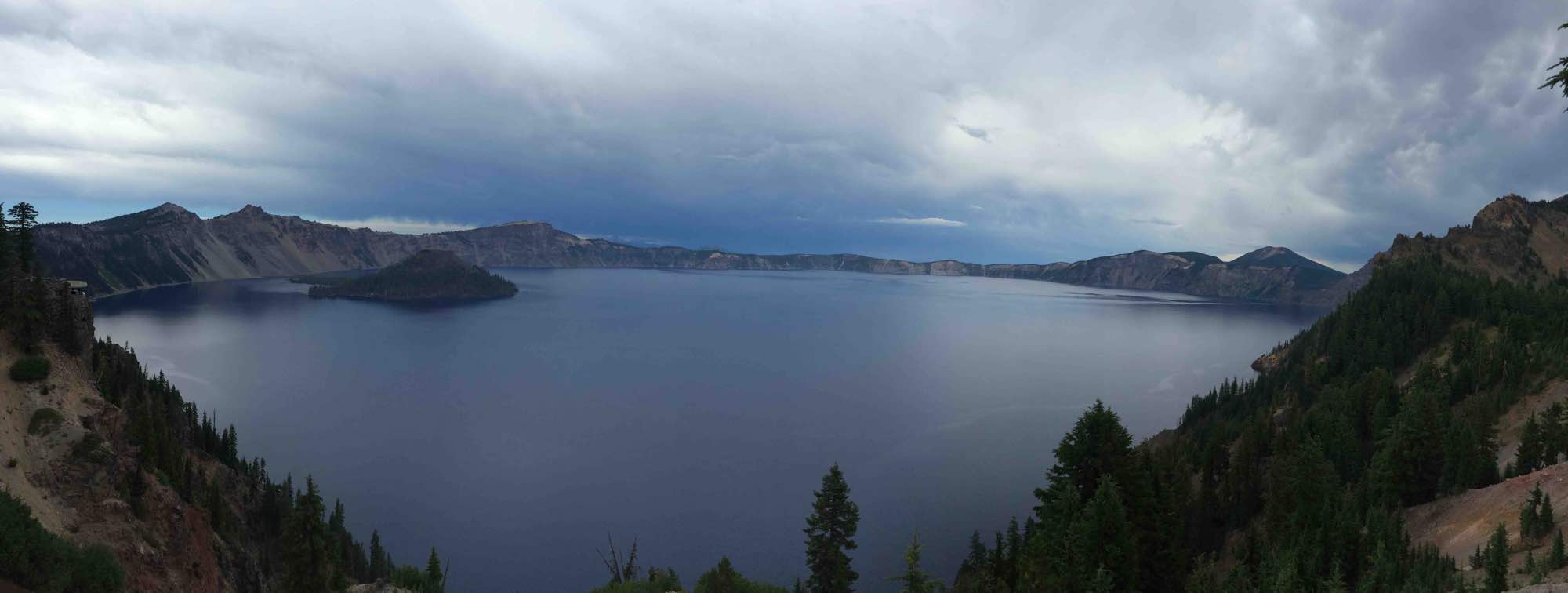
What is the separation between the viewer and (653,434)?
95438 millimetres

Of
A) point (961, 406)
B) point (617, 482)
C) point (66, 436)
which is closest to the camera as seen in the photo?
point (66, 436)

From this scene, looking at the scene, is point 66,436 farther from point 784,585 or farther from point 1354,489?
point 1354,489

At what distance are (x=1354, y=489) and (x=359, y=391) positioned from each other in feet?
431

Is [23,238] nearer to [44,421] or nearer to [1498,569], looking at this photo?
[44,421]

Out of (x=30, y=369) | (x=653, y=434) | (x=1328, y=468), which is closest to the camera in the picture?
(x=1328, y=468)

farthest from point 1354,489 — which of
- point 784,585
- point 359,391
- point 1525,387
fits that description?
point 359,391

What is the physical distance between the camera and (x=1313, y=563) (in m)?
37.2

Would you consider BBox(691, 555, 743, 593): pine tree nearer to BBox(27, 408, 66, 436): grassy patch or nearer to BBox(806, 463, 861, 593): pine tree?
BBox(806, 463, 861, 593): pine tree

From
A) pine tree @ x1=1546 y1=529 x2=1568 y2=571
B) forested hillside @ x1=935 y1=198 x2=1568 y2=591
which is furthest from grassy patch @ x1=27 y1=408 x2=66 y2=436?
pine tree @ x1=1546 y1=529 x2=1568 y2=571

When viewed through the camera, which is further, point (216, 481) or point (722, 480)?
point (722, 480)

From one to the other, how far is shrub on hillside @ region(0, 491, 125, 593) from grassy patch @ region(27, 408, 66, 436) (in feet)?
40.8

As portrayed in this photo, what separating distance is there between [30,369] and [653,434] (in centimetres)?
5880

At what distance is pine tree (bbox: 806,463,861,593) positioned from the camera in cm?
4772

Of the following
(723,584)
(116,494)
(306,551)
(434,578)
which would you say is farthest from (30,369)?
(723,584)
